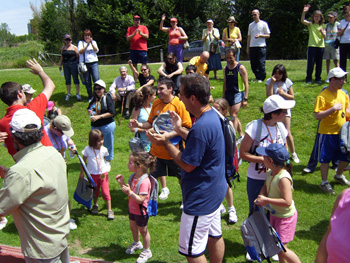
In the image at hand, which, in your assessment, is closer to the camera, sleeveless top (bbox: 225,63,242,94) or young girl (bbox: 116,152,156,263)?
young girl (bbox: 116,152,156,263)

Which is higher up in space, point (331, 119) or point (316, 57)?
point (316, 57)

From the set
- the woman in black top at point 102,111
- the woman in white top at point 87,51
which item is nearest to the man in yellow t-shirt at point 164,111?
the woman in black top at point 102,111

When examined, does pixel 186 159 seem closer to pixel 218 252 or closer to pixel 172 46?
pixel 218 252

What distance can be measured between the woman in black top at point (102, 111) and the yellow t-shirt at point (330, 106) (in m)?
3.77

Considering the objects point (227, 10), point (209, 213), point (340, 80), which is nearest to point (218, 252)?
point (209, 213)

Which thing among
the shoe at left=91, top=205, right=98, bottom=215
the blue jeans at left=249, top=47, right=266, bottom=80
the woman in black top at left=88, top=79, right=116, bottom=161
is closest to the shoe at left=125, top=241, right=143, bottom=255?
the shoe at left=91, top=205, right=98, bottom=215

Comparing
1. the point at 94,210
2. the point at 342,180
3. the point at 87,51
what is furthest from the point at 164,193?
the point at 87,51

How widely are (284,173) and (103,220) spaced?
3.11m

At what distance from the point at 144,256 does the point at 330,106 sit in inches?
149

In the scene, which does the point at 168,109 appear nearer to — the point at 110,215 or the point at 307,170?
the point at 110,215

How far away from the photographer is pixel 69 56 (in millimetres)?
10812

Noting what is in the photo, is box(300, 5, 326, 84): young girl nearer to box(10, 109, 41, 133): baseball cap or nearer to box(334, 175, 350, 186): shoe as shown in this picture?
box(334, 175, 350, 186): shoe

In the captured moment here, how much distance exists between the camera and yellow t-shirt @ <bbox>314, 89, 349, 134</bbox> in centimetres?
554

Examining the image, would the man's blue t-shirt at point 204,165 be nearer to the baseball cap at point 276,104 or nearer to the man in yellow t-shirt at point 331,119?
the baseball cap at point 276,104
